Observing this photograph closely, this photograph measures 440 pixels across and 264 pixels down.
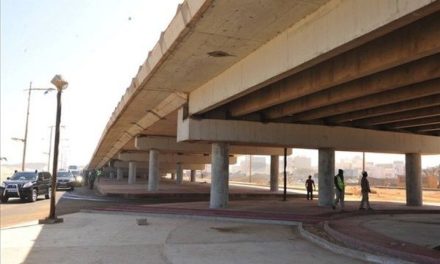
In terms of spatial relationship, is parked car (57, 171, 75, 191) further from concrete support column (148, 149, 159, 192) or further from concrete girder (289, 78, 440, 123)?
concrete girder (289, 78, 440, 123)

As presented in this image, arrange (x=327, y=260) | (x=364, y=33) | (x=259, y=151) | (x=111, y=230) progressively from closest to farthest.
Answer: (x=364, y=33)
(x=327, y=260)
(x=111, y=230)
(x=259, y=151)

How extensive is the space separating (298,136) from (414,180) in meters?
9.34

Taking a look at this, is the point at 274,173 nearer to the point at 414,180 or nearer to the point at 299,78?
the point at 414,180

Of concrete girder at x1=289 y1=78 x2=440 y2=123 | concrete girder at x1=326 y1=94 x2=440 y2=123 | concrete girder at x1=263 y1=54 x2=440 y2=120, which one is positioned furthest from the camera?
concrete girder at x1=326 y1=94 x2=440 y2=123

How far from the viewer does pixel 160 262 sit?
9727 mm

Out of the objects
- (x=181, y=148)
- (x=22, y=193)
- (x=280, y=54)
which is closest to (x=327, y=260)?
(x=280, y=54)

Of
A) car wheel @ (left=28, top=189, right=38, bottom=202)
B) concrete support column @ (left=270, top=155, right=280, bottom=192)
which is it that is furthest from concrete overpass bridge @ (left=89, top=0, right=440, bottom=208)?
concrete support column @ (left=270, top=155, right=280, bottom=192)

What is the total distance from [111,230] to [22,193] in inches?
637

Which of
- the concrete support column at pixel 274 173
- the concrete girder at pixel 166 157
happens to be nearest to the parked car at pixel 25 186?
the concrete support column at pixel 274 173

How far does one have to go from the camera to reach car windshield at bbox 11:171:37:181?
30152mm

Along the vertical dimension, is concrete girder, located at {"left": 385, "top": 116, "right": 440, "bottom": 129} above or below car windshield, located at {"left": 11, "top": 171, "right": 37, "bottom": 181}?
above

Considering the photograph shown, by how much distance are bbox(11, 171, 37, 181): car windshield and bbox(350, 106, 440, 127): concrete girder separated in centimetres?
1906

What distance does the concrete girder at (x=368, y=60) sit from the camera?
9969 mm

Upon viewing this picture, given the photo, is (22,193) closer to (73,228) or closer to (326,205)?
(73,228)
